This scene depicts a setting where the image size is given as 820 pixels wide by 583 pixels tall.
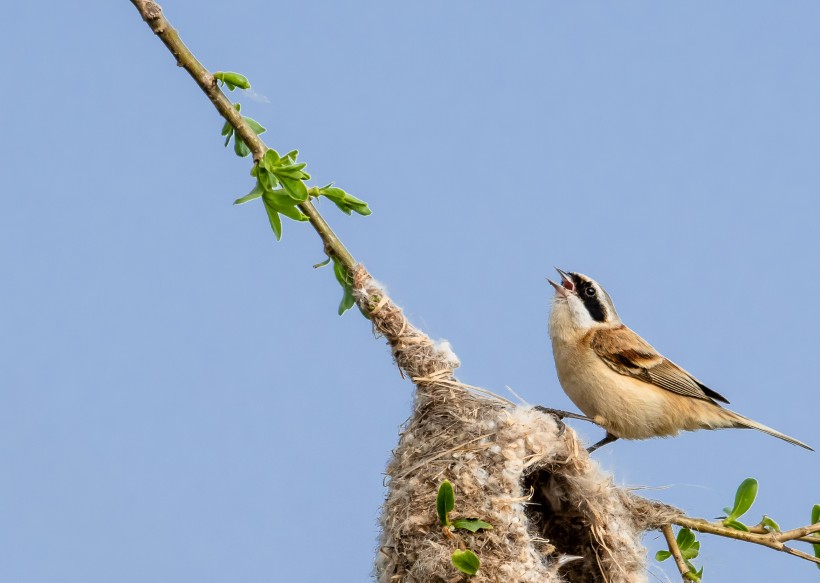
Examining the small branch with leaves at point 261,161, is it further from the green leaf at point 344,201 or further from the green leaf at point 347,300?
the green leaf at point 347,300

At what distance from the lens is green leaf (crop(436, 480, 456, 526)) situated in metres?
3.02

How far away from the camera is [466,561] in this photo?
2.98m

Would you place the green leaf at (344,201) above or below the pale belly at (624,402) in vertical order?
above

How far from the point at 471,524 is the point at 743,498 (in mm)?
1176

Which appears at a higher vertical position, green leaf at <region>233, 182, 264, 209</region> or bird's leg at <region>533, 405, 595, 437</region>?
green leaf at <region>233, 182, 264, 209</region>

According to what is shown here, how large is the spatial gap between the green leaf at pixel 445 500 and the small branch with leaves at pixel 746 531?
3.80ft

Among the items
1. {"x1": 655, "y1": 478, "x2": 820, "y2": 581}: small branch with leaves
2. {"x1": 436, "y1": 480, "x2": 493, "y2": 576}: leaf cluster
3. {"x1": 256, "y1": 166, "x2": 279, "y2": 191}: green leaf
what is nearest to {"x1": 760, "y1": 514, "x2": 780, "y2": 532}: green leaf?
{"x1": 655, "y1": 478, "x2": 820, "y2": 581}: small branch with leaves

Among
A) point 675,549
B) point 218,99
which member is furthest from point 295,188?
point 675,549

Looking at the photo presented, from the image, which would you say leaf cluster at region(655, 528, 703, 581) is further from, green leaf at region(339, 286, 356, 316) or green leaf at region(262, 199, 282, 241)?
green leaf at region(262, 199, 282, 241)

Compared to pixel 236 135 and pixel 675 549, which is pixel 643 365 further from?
pixel 236 135

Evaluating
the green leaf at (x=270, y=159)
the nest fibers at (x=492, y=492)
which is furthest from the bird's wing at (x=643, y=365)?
the green leaf at (x=270, y=159)

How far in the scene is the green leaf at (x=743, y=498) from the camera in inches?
146

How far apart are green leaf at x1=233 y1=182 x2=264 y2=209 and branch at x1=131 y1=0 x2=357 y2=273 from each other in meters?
0.11

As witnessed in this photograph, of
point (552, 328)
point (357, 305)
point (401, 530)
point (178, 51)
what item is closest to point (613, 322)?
point (552, 328)
